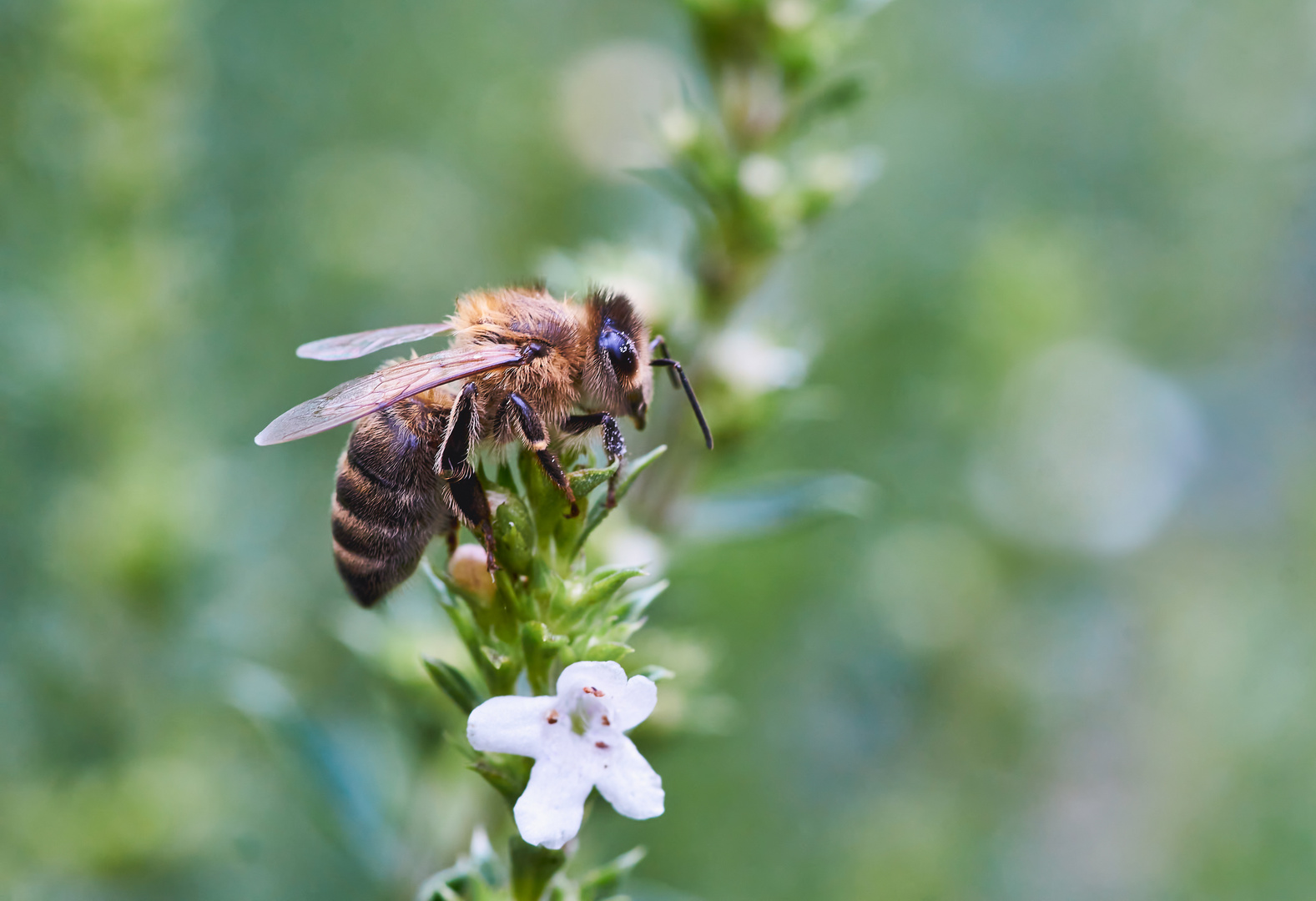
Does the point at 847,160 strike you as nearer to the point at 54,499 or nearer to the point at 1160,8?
the point at 54,499

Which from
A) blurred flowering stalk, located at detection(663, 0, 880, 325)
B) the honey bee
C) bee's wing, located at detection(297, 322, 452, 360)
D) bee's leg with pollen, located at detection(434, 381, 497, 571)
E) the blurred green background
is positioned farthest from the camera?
the blurred green background

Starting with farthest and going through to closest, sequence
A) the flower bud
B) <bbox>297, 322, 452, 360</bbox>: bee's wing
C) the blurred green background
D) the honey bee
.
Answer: the blurred green background
<bbox>297, 322, 452, 360</bbox>: bee's wing
the honey bee
the flower bud

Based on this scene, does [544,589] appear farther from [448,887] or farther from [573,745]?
[448,887]

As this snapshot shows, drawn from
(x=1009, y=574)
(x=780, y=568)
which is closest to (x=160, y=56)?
(x=780, y=568)

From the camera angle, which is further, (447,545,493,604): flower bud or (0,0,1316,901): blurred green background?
(0,0,1316,901): blurred green background

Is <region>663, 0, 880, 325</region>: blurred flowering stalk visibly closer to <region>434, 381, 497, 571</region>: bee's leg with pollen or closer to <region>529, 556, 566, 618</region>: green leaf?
<region>434, 381, 497, 571</region>: bee's leg with pollen

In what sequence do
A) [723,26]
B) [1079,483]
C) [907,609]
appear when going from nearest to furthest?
[723,26]
[907,609]
[1079,483]

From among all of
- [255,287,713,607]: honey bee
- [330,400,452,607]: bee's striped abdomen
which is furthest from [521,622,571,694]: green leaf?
[330,400,452,607]: bee's striped abdomen
